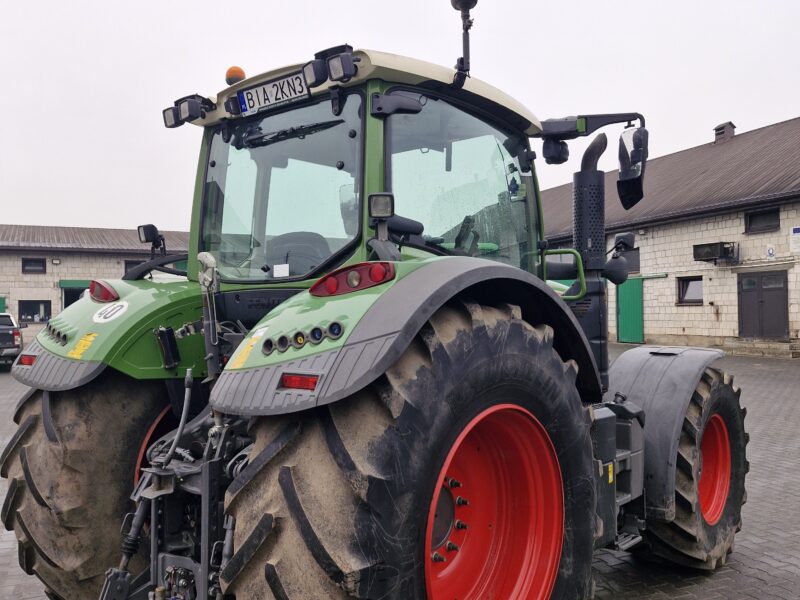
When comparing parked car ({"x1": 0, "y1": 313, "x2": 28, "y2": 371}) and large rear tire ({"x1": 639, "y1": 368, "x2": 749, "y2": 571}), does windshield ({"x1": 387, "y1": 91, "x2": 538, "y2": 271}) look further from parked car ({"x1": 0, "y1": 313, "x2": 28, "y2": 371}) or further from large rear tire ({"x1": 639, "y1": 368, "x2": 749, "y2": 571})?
parked car ({"x1": 0, "y1": 313, "x2": 28, "y2": 371})

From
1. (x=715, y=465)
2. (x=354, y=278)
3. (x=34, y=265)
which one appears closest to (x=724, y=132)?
(x=715, y=465)

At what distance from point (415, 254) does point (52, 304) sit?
1239 inches

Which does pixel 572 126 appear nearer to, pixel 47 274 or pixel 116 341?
pixel 116 341

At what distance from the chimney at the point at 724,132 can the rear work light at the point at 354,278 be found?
2861 cm

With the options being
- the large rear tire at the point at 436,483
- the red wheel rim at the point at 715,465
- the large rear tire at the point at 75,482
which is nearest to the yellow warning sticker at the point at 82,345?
the large rear tire at the point at 75,482

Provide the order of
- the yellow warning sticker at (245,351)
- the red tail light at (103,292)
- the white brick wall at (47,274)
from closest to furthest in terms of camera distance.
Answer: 1. the yellow warning sticker at (245,351)
2. the red tail light at (103,292)
3. the white brick wall at (47,274)

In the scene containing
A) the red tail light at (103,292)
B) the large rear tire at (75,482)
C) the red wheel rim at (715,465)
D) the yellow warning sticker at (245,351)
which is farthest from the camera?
the red wheel rim at (715,465)

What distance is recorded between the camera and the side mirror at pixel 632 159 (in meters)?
3.55

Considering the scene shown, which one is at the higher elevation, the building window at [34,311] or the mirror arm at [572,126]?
the mirror arm at [572,126]

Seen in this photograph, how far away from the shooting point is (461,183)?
3291 mm

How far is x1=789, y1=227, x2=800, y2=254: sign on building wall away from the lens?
62.4 ft

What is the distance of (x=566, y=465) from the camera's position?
8.89 feet

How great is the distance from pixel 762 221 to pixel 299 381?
71.2 feet

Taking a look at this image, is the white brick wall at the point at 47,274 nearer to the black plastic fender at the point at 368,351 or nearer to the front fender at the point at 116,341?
the front fender at the point at 116,341
